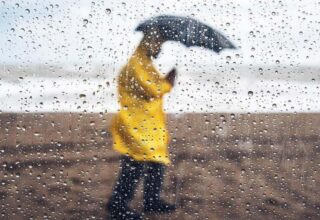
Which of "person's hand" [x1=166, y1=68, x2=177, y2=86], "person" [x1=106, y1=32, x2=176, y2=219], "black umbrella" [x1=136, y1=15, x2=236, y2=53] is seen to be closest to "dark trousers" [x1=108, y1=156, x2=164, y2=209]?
"person" [x1=106, y1=32, x2=176, y2=219]

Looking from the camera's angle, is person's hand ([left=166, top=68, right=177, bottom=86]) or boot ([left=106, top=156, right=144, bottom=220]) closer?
person's hand ([left=166, top=68, right=177, bottom=86])

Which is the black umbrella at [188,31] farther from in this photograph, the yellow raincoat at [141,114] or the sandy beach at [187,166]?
the sandy beach at [187,166]

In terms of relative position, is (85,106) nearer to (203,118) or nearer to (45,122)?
(45,122)

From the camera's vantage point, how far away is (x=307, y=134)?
4.82 feet

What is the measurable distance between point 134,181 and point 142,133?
139mm

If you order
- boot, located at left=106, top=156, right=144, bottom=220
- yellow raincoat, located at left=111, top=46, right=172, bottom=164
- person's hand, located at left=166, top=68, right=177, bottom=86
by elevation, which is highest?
person's hand, located at left=166, top=68, right=177, bottom=86

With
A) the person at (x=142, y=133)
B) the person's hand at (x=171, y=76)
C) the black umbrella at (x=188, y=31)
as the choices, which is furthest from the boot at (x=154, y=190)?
the black umbrella at (x=188, y=31)

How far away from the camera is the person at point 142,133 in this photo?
1341 millimetres

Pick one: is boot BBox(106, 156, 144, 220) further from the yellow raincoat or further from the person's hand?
the person's hand

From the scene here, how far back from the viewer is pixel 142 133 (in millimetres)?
1439

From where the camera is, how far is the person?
1341 mm

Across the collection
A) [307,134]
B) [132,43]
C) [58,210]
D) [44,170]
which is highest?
[132,43]

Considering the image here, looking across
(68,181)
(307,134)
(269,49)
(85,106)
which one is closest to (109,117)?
(85,106)

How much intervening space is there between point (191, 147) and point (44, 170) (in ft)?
1.39
